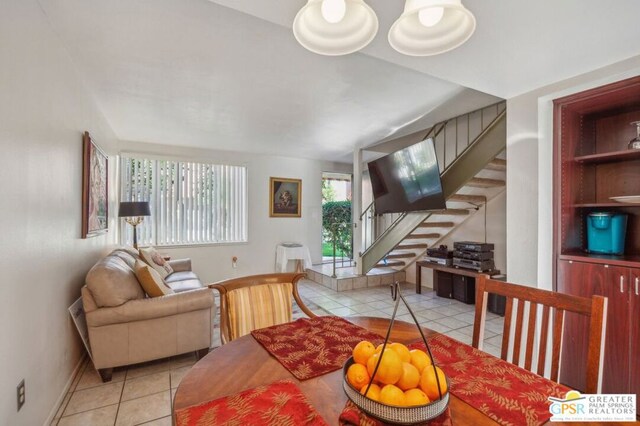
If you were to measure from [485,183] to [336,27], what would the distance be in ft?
11.1

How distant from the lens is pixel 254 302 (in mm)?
1612

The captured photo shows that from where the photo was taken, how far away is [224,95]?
304 cm

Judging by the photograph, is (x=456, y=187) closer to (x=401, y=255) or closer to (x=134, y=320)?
(x=401, y=255)

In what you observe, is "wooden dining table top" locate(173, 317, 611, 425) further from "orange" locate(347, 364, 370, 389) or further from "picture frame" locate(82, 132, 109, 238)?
"picture frame" locate(82, 132, 109, 238)

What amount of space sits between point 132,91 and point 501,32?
3.12 m

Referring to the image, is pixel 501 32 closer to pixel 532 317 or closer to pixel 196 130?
pixel 532 317

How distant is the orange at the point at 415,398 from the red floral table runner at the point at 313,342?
382 millimetres

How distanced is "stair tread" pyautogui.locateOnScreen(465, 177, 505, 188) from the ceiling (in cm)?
89

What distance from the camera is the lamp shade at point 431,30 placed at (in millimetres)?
1055

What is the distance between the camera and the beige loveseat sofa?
2.20 meters

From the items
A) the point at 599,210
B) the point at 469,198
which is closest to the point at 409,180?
the point at 469,198

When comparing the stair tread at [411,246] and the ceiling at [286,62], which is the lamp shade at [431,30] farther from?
the stair tread at [411,246]

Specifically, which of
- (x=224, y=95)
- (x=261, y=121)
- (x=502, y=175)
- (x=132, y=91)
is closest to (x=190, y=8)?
(x=224, y=95)

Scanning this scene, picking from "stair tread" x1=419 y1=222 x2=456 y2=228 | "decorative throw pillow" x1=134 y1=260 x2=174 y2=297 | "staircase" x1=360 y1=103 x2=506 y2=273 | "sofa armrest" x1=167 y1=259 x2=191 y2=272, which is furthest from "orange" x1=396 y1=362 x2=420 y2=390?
"sofa armrest" x1=167 y1=259 x2=191 y2=272
